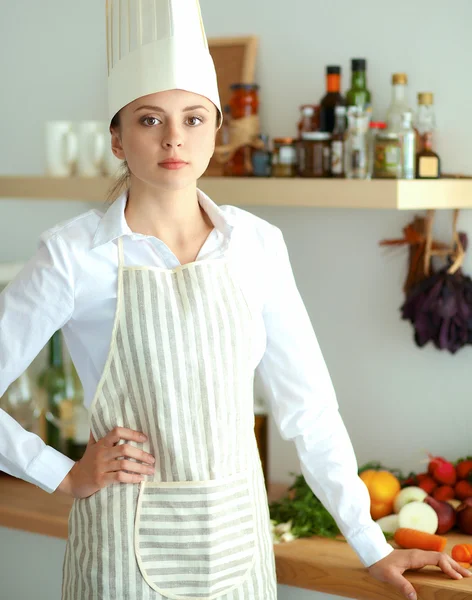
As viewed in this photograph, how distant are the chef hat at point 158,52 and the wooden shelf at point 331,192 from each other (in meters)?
0.52

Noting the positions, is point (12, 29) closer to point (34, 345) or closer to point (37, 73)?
point (37, 73)

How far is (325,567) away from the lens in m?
1.63

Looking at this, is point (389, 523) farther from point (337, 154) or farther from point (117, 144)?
point (117, 144)

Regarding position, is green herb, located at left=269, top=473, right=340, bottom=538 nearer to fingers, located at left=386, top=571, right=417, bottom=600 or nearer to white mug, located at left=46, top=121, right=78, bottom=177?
fingers, located at left=386, top=571, right=417, bottom=600

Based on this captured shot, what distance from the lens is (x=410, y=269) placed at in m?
2.00

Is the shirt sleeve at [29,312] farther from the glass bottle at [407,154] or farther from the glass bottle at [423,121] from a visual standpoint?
the glass bottle at [423,121]

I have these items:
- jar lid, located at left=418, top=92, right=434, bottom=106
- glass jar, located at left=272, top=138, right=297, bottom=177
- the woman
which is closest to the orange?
the woman

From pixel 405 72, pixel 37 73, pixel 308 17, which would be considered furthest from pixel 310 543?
pixel 37 73

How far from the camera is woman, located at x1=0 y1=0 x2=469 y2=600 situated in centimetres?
125

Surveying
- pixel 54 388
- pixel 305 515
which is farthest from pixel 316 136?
pixel 54 388

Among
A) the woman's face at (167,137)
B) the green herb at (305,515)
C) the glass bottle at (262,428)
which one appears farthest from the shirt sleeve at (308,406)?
the glass bottle at (262,428)

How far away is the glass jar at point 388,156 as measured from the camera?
1763 millimetres

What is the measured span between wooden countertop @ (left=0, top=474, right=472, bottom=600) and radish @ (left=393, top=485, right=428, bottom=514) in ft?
0.31

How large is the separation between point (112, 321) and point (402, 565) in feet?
2.02
